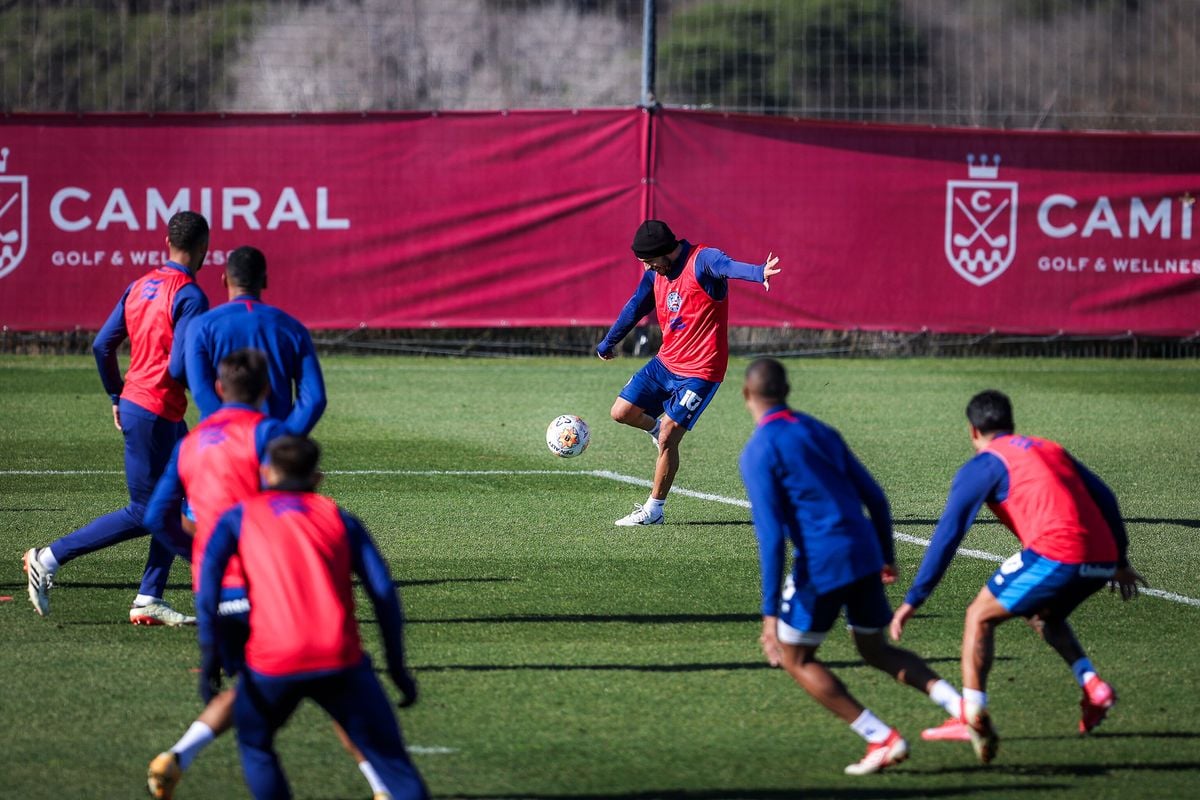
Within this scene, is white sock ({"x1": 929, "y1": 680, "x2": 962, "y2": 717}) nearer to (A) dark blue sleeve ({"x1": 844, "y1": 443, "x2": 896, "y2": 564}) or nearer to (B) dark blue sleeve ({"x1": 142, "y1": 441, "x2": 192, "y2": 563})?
(A) dark blue sleeve ({"x1": 844, "y1": 443, "x2": 896, "y2": 564})

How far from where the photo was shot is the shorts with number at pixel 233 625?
17.7 ft

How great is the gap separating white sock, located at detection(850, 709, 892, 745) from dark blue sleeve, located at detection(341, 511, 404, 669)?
1.87 meters

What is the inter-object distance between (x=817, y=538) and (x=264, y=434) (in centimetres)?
205

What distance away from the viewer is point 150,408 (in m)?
8.03

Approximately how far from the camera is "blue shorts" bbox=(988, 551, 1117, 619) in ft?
20.6

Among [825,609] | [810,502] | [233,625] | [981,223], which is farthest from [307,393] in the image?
[981,223]

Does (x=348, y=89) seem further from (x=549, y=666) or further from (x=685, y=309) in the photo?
(x=549, y=666)

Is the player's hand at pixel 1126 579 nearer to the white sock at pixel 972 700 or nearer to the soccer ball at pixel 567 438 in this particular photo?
the white sock at pixel 972 700

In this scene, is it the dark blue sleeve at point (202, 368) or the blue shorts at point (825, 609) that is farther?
the dark blue sleeve at point (202, 368)

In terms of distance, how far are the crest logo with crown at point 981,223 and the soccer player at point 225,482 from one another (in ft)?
53.6

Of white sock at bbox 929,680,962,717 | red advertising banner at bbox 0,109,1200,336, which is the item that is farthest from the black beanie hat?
red advertising banner at bbox 0,109,1200,336

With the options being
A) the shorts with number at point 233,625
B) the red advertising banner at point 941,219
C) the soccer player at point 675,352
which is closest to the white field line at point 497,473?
the soccer player at point 675,352

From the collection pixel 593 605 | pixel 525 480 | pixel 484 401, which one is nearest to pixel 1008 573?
pixel 593 605

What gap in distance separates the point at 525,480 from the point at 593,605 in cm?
438
